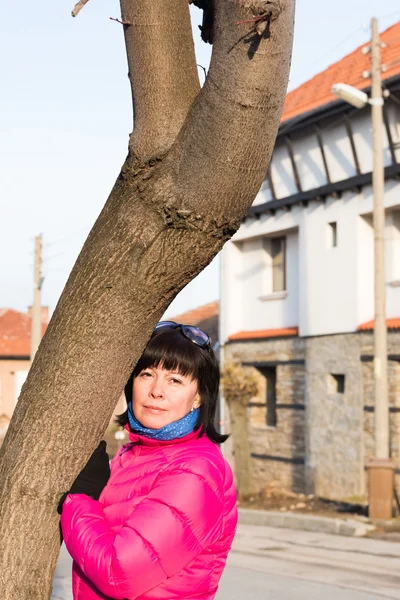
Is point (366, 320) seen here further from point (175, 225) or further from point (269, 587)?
point (175, 225)

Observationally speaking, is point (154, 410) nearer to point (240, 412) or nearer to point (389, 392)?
point (389, 392)

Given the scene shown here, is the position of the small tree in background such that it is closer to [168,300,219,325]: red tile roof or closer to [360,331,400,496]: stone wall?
[360,331,400,496]: stone wall

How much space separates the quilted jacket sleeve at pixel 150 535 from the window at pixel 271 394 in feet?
66.3

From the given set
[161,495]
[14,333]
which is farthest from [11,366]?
[161,495]

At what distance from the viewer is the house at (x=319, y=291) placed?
19516mm

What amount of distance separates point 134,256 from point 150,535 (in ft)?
2.58

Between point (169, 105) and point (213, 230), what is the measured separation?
40cm

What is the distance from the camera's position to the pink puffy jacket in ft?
8.91

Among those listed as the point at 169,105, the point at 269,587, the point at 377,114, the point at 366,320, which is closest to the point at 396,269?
the point at 366,320

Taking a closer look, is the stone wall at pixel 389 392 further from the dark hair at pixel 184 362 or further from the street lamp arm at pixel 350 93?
the dark hair at pixel 184 362

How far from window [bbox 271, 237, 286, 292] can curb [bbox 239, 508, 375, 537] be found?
6.58 metres

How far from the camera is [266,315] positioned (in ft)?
76.0

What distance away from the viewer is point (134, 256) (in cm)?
293

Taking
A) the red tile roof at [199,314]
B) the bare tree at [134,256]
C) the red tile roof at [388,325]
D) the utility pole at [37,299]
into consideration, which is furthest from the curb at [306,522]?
the red tile roof at [199,314]
